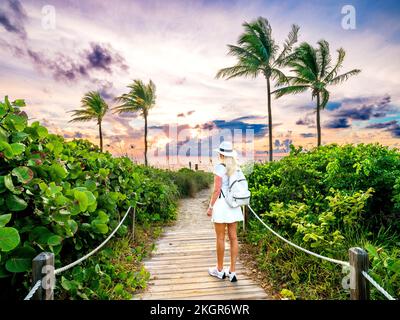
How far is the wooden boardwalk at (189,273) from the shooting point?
3049 mm

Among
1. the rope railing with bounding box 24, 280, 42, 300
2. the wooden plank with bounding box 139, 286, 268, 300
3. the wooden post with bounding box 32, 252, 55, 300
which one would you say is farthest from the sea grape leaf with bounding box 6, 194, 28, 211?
the wooden plank with bounding box 139, 286, 268, 300

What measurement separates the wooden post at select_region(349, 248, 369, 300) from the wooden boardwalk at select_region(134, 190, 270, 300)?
4.94 feet

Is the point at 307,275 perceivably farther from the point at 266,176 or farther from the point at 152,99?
the point at 152,99

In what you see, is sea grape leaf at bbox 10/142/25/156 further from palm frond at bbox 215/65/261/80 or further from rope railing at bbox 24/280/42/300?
palm frond at bbox 215/65/261/80

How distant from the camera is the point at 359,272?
5.47 feet

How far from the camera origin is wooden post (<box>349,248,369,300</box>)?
1648 mm

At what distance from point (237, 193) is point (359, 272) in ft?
5.61

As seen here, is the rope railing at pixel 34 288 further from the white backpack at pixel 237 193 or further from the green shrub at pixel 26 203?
the white backpack at pixel 237 193

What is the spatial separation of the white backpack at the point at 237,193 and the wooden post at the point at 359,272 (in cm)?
165
